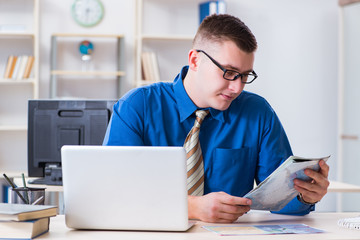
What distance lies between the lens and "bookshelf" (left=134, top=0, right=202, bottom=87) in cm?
490

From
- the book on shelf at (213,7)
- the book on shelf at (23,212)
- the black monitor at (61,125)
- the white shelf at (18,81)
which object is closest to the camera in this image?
the book on shelf at (23,212)

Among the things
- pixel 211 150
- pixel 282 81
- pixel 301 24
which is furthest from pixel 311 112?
pixel 211 150

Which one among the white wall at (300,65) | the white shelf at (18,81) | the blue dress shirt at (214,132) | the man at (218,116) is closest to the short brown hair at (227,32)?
the man at (218,116)

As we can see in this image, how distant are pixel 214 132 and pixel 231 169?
0.47 feet

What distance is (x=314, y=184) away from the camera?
5.55 feet

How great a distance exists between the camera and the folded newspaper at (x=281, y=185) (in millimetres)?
1508

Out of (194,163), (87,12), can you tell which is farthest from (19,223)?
(87,12)

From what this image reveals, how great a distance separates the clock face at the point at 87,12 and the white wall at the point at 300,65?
45.9 inches

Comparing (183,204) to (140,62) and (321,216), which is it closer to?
(321,216)

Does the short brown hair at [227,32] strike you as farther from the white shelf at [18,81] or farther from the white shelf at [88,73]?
the white shelf at [18,81]

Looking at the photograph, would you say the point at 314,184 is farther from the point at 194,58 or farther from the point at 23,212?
the point at 23,212

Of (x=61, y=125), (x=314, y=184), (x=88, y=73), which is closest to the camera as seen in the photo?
(x=314, y=184)

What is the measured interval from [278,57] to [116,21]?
151 centimetres

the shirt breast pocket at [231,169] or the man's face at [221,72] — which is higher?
the man's face at [221,72]
